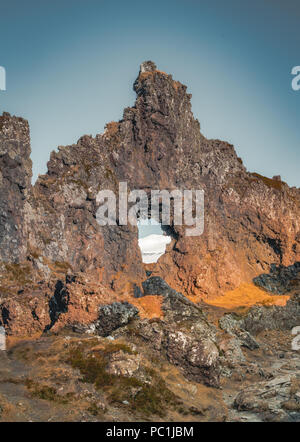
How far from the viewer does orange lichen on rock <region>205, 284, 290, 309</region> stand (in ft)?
257

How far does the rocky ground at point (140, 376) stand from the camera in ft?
88.0

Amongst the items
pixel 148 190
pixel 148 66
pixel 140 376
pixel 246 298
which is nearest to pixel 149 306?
pixel 140 376

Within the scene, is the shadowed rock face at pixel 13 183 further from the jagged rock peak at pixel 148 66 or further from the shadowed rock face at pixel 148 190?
the jagged rock peak at pixel 148 66

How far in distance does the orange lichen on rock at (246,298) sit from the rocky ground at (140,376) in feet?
91.1

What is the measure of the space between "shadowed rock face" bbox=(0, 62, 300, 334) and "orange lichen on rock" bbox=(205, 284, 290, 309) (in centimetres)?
218

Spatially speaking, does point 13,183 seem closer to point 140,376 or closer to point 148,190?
point 148,190

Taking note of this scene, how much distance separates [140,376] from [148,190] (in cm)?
6048

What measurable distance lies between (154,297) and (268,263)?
177ft

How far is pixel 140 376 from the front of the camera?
31.9 metres

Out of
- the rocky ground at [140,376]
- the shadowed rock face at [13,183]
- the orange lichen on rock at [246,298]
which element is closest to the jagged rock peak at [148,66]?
the shadowed rock face at [13,183]

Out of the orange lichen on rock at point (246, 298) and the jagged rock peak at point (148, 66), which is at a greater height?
the jagged rock peak at point (148, 66)
